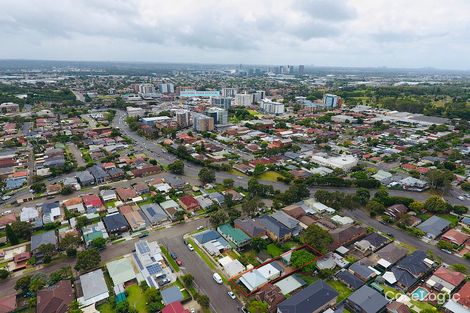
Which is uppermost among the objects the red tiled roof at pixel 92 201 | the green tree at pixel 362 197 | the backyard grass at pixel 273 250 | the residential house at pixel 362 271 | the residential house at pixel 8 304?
the green tree at pixel 362 197

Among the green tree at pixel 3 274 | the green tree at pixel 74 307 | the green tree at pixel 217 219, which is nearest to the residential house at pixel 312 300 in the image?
the green tree at pixel 217 219

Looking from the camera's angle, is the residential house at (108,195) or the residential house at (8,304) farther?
the residential house at (108,195)

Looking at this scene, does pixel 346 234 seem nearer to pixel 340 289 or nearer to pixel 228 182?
pixel 340 289

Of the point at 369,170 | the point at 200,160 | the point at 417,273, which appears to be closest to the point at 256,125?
the point at 200,160

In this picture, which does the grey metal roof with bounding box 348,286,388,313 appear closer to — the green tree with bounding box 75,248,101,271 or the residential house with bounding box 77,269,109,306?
the residential house with bounding box 77,269,109,306

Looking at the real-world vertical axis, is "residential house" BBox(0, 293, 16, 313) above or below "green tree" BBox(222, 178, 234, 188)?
below

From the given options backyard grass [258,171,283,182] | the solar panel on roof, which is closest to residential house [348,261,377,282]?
the solar panel on roof

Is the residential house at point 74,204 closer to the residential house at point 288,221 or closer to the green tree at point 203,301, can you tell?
the green tree at point 203,301
